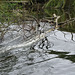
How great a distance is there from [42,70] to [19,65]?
608 mm

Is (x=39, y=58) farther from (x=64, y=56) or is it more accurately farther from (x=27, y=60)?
(x=64, y=56)

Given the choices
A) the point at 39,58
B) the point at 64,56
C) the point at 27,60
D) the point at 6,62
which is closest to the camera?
the point at 6,62

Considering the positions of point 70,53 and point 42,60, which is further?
point 70,53

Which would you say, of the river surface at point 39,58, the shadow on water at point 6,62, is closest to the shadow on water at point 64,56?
the river surface at point 39,58

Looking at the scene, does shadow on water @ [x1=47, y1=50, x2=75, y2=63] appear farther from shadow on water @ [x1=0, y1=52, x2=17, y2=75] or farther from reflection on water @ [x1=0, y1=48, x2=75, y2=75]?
shadow on water @ [x1=0, y1=52, x2=17, y2=75]

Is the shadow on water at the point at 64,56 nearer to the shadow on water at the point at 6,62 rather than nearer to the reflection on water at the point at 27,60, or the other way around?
the reflection on water at the point at 27,60

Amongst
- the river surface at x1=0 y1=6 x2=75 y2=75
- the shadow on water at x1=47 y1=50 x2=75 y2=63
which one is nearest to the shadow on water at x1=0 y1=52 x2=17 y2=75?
the river surface at x1=0 y1=6 x2=75 y2=75

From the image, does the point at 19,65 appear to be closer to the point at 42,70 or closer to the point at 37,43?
the point at 42,70

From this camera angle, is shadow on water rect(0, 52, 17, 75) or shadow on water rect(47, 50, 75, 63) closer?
shadow on water rect(0, 52, 17, 75)

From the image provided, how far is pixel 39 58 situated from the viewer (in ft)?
16.0

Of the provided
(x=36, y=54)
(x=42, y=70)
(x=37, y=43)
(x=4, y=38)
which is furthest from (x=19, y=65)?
(x=4, y=38)

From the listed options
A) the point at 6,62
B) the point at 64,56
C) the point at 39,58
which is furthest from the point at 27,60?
the point at 64,56

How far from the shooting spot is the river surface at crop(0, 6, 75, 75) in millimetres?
4057

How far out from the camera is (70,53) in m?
5.27
